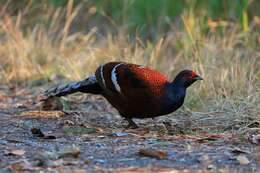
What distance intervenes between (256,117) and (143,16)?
18.8ft

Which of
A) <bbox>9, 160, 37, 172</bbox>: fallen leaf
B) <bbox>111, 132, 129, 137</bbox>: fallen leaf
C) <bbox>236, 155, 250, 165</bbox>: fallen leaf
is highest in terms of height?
<bbox>111, 132, 129, 137</bbox>: fallen leaf

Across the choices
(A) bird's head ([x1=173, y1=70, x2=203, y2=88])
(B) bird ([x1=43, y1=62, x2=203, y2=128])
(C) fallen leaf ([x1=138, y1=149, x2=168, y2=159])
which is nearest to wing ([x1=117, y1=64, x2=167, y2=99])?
(B) bird ([x1=43, y1=62, x2=203, y2=128])

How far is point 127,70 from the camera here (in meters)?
5.70

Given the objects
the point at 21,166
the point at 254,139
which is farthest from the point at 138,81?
the point at 21,166

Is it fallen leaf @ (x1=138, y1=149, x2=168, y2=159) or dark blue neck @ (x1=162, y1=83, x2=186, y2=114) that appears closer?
fallen leaf @ (x1=138, y1=149, x2=168, y2=159)

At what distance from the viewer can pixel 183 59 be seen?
27.0 ft

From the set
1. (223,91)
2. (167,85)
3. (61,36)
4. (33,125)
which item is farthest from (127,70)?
(61,36)

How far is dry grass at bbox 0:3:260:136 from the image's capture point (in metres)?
6.34

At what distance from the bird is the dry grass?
20.0 inches

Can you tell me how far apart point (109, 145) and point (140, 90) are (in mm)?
745

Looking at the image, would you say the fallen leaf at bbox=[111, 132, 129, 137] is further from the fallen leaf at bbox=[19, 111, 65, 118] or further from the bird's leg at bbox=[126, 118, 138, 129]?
the fallen leaf at bbox=[19, 111, 65, 118]

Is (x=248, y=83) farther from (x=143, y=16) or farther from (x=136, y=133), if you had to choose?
(x=143, y=16)

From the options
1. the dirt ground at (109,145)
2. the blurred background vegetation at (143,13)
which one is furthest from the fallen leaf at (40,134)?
the blurred background vegetation at (143,13)

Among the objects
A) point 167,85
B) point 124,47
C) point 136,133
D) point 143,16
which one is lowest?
point 136,133
